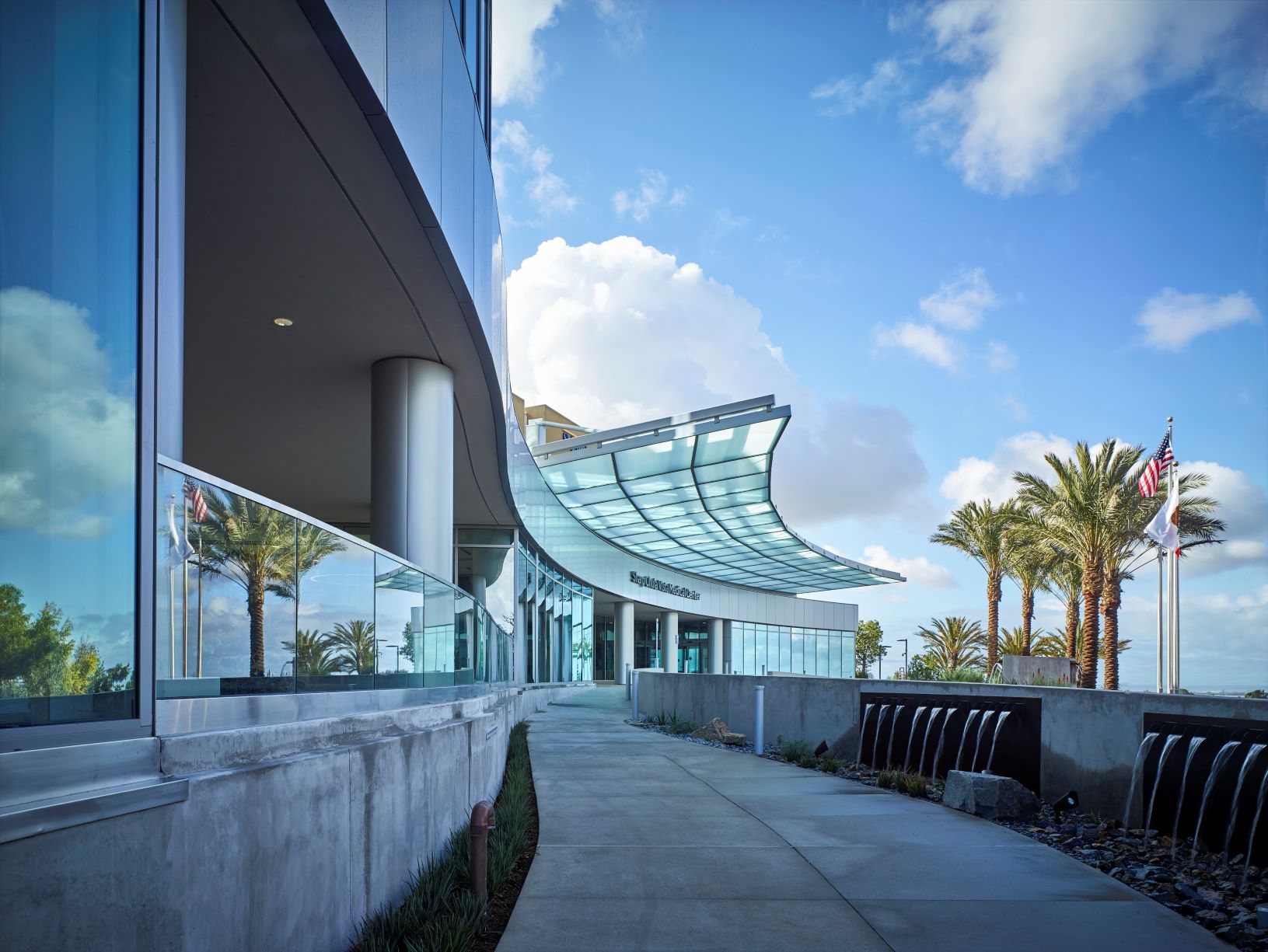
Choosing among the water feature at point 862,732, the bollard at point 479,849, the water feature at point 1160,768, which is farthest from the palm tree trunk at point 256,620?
the water feature at point 862,732

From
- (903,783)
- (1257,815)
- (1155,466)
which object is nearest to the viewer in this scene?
(1257,815)

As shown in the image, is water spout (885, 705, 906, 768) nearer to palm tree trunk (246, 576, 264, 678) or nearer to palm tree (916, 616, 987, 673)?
palm tree trunk (246, 576, 264, 678)

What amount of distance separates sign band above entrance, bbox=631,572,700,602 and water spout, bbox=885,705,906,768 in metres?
33.9

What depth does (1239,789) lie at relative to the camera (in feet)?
27.8

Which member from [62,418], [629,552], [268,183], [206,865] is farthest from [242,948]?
[629,552]

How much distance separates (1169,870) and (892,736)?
6702 millimetres

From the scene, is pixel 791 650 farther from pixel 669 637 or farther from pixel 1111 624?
pixel 1111 624

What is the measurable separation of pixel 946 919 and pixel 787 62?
50.8 ft

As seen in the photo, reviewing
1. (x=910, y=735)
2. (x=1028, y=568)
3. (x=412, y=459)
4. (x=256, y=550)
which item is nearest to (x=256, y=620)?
(x=256, y=550)

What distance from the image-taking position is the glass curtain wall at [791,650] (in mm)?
66500

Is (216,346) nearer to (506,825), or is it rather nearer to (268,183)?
(268,183)

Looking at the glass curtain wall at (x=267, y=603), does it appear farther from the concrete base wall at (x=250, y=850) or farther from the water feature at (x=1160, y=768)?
the water feature at (x=1160, y=768)

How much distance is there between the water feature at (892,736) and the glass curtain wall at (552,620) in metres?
15.1

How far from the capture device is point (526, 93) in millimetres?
21609
